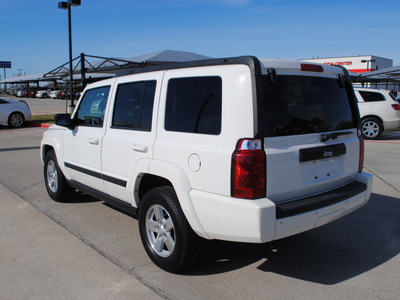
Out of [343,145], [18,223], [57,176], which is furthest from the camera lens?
[57,176]

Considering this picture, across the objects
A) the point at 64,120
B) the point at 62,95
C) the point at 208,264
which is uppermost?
the point at 62,95

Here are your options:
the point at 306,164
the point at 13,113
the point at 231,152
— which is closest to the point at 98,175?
the point at 231,152

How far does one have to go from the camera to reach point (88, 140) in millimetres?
4402

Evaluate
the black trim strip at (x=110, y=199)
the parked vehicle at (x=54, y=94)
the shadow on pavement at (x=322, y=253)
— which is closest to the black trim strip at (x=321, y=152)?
the shadow on pavement at (x=322, y=253)

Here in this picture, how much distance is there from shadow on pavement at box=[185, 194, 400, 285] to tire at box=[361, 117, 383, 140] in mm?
8926

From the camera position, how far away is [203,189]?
116 inches

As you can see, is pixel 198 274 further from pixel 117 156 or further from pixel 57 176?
pixel 57 176

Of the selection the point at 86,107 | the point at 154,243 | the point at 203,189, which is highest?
the point at 86,107

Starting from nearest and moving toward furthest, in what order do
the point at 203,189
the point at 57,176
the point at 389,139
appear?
1. the point at 203,189
2. the point at 57,176
3. the point at 389,139

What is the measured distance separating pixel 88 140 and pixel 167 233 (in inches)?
66.9

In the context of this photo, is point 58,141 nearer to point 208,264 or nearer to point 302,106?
point 208,264

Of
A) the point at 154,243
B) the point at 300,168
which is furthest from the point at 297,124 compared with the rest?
the point at 154,243

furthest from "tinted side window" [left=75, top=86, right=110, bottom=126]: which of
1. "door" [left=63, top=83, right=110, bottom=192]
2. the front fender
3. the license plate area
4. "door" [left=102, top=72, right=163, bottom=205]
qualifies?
the license plate area

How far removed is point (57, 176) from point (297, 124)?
3658 mm
